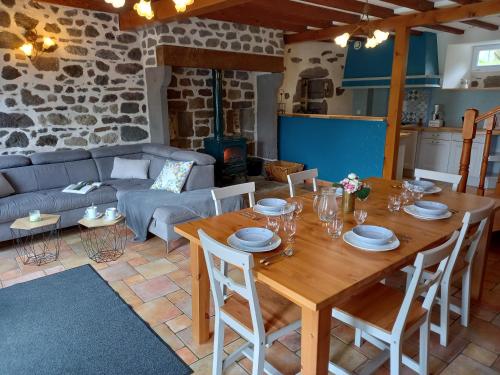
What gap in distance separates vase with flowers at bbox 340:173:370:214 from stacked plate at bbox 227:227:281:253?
60 cm

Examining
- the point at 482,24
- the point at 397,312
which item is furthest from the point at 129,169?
the point at 482,24

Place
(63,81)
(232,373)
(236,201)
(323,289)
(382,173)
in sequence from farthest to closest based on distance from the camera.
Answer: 1. (382,173)
2. (63,81)
3. (236,201)
4. (232,373)
5. (323,289)

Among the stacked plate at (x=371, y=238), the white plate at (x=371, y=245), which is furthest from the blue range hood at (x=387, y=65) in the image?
the white plate at (x=371, y=245)

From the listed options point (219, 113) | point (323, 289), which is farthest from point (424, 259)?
point (219, 113)

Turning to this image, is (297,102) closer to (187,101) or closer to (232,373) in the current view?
(187,101)

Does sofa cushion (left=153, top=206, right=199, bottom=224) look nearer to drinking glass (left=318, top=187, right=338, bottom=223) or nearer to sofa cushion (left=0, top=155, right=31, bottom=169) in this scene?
drinking glass (left=318, top=187, right=338, bottom=223)

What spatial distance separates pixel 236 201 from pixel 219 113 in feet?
7.20

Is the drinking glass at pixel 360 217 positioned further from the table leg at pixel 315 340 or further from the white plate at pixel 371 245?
the table leg at pixel 315 340

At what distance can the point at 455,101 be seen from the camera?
6645 millimetres

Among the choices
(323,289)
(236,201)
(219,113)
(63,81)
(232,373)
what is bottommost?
(232,373)

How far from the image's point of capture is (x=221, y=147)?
18.7ft

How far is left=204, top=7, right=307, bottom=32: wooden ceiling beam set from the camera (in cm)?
488

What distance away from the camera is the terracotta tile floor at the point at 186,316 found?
6.89 ft

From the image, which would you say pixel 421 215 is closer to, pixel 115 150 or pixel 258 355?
pixel 258 355
